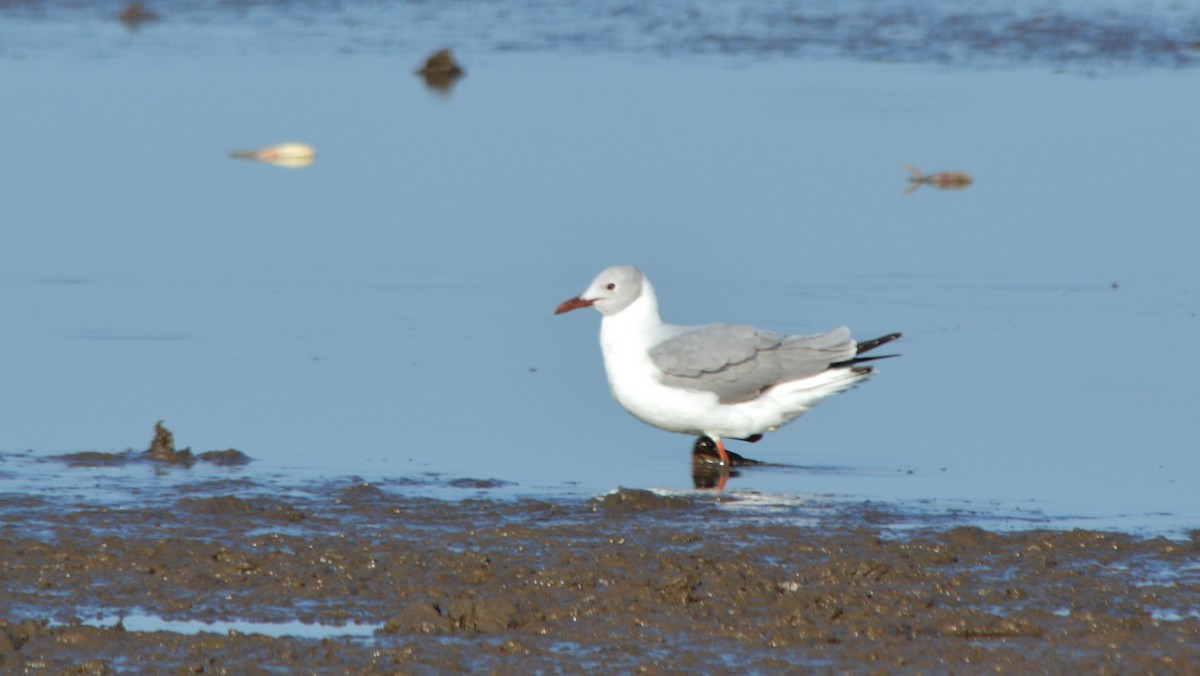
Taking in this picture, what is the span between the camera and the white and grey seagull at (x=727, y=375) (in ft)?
27.0

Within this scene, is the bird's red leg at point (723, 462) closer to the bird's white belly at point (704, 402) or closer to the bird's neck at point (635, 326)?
the bird's white belly at point (704, 402)

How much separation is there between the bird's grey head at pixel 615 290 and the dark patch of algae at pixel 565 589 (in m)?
1.63

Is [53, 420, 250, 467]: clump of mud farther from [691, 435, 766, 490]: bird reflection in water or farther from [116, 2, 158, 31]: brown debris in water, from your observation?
[116, 2, 158, 31]: brown debris in water

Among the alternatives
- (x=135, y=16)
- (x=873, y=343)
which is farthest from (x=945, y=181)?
(x=135, y=16)

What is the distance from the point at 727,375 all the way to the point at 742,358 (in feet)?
0.32

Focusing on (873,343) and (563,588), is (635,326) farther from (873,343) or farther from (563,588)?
(563,588)

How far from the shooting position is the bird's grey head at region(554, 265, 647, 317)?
336 inches

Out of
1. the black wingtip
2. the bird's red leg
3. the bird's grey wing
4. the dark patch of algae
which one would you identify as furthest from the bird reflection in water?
the dark patch of algae

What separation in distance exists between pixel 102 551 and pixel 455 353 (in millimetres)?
3579

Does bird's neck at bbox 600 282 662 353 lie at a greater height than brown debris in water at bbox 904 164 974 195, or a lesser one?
lesser

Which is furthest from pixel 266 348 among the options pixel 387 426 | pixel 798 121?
pixel 798 121

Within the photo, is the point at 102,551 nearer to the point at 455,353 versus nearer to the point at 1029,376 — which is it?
the point at 455,353

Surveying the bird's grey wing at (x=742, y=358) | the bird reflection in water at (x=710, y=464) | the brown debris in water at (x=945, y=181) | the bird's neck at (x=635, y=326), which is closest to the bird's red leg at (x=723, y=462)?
the bird reflection in water at (x=710, y=464)

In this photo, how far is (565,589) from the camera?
231 inches
